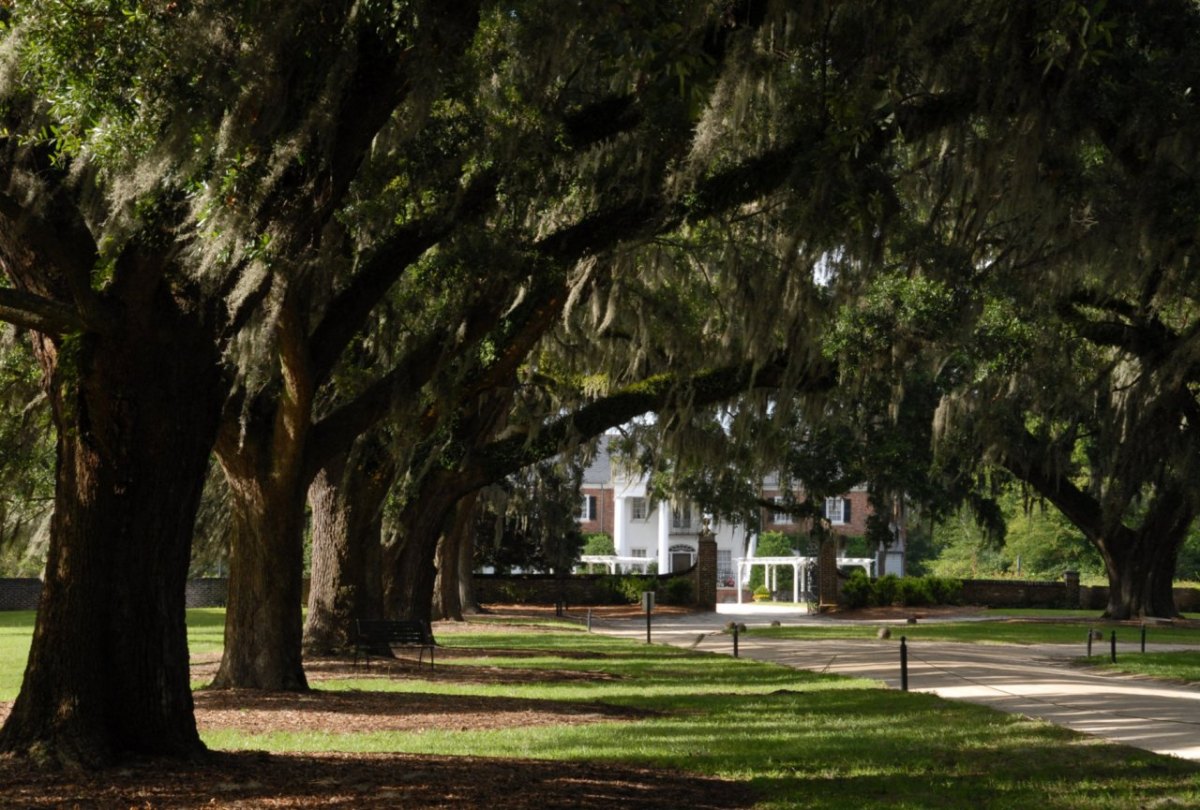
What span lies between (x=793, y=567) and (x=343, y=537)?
43.0 meters

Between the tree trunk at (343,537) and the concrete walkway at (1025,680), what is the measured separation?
6.60 m

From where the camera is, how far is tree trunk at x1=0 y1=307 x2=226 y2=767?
8672 millimetres

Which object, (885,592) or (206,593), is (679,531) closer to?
(885,592)

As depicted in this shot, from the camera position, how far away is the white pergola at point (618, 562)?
205ft

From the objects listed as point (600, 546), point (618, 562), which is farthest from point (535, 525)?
point (600, 546)

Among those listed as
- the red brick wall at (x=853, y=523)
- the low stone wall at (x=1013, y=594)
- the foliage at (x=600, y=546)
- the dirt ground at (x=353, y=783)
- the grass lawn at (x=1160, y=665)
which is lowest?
the low stone wall at (x=1013, y=594)

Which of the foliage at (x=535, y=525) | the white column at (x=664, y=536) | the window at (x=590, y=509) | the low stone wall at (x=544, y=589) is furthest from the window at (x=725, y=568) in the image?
the low stone wall at (x=544, y=589)

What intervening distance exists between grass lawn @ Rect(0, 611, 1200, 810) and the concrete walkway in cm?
68

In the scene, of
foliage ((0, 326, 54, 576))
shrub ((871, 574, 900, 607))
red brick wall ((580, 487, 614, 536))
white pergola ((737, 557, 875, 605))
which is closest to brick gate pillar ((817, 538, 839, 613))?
shrub ((871, 574, 900, 607))

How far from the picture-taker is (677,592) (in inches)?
1887

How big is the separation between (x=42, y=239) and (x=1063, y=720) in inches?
392

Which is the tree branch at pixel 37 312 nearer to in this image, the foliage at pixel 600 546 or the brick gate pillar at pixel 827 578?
the brick gate pillar at pixel 827 578

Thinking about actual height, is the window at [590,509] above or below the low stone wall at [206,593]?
above

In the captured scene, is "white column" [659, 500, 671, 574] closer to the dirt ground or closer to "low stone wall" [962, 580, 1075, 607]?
"low stone wall" [962, 580, 1075, 607]
